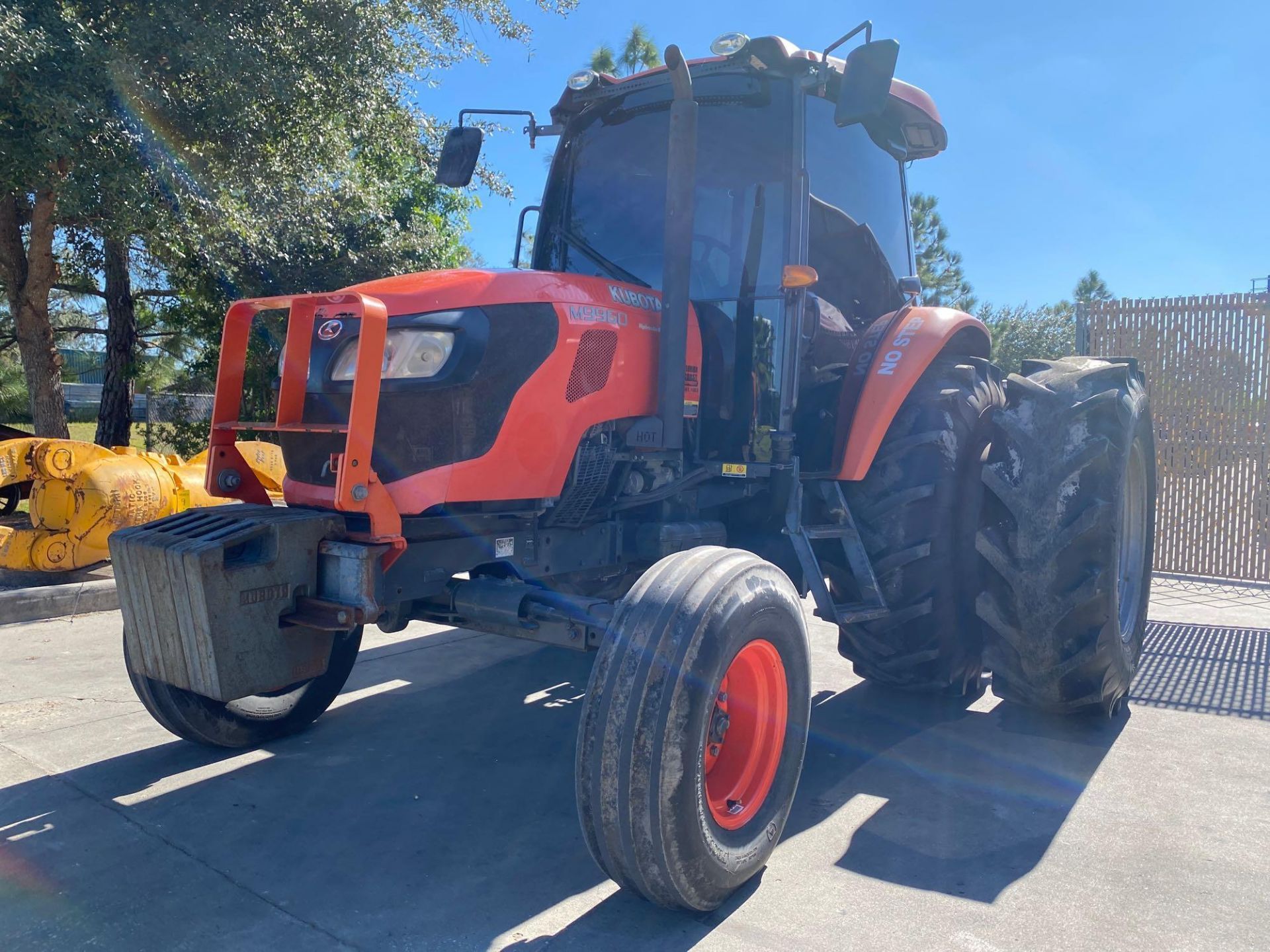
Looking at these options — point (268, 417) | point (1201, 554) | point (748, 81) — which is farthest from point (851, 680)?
point (268, 417)

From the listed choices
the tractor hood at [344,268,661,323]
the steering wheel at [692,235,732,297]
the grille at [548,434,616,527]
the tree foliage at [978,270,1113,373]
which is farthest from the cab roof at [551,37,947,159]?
the tree foliage at [978,270,1113,373]

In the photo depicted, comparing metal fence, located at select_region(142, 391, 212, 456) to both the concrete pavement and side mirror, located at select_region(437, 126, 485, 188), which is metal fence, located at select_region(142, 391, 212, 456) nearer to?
side mirror, located at select_region(437, 126, 485, 188)

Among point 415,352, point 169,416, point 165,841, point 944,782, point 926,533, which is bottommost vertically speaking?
point 165,841

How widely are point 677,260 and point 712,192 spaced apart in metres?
0.66

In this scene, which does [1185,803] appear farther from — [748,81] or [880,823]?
[748,81]

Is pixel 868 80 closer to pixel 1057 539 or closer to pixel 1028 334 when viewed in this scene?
pixel 1057 539

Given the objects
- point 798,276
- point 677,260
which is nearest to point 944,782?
point 798,276

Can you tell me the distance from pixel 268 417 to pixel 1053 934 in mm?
11245

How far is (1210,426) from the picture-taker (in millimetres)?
8672

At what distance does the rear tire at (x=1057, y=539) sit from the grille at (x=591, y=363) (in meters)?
1.69

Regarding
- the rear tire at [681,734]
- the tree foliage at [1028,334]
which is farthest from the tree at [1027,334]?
the rear tire at [681,734]

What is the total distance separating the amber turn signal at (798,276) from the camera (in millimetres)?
3893

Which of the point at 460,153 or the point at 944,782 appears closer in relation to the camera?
the point at 944,782

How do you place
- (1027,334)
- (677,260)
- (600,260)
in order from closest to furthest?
1. (677,260)
2. (600,260)
3. (1027,334)
